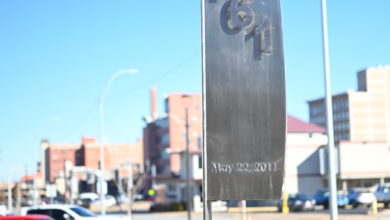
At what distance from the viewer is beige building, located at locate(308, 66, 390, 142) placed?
190625 mm

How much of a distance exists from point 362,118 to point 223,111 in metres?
186

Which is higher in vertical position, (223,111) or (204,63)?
(204,63)

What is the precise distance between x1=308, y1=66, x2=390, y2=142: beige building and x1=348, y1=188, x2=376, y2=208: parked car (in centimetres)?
13288

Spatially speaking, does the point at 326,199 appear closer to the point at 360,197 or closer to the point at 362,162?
the point at 360,197

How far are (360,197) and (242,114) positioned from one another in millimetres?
47825

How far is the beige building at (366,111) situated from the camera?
19062 cm

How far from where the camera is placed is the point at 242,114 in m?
11.4

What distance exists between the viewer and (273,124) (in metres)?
11.4

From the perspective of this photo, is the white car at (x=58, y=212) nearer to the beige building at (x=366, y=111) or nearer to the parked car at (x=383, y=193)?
the parked car at (x=383, y=193)

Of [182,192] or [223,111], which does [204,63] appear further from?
[182,192]

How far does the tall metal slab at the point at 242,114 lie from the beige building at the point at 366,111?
181 meters

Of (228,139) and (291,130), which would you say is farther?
(291,130)

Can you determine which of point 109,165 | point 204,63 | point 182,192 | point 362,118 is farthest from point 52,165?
point 204,63

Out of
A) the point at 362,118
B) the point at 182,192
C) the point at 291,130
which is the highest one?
the point at 362,118
